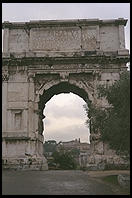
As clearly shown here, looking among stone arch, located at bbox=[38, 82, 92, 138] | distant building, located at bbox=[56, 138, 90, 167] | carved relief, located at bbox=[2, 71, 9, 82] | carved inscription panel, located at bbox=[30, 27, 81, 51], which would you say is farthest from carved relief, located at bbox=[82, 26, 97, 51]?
distant building, located at bbox=[56, 138, 90, 167]

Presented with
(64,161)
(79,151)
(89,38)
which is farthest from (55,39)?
(79,151)

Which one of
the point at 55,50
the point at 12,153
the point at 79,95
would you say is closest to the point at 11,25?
the point at 55,50

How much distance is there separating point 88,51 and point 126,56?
8.01ft

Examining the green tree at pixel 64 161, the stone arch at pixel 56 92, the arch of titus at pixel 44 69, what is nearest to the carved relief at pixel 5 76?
the arch of titus at pixel 44 69

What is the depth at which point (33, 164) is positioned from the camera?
19781 millimetres

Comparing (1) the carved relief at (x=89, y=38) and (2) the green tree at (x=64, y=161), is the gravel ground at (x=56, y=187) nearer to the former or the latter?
(1) the carved relief at (x=89, y=38)

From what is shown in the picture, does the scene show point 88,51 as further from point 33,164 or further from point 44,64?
point 33,164

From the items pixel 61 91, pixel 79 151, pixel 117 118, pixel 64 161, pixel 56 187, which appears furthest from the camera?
pixel 79 151

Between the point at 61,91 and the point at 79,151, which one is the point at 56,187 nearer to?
the point at 61,91

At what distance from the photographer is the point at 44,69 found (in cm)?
2127

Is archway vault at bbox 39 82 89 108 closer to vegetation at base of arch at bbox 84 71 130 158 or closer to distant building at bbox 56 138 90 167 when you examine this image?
distant building at bbox 56 138 90 167

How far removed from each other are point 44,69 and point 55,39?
2257 mm

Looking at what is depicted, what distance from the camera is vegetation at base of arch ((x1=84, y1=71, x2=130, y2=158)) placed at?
1119 centimetres

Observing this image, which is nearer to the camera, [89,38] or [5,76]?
[5,76]
